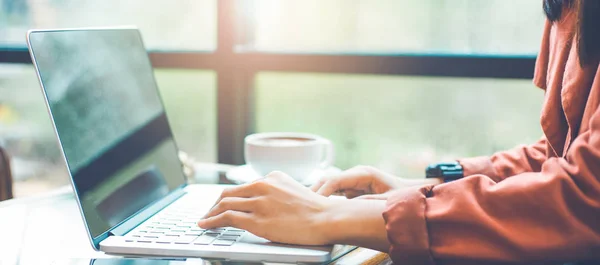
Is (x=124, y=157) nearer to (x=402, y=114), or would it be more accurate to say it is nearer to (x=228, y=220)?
(x=228, y=220)

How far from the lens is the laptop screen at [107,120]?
746mm

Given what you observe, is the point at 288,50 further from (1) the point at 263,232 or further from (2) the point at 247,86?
(1) the point at 263,232

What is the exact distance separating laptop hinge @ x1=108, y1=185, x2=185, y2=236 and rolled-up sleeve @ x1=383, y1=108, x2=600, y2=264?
0.34m

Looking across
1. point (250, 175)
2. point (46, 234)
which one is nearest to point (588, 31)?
point (250, 175)

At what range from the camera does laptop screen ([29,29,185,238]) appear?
2.45 feet

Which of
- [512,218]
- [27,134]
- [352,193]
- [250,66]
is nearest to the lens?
[512,218]

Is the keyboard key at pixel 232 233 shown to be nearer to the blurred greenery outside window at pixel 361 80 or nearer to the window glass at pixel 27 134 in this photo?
the blurred greenery outside window at pixel 361 80

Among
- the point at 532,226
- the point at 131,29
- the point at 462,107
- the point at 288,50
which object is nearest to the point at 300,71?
the point at 288,50

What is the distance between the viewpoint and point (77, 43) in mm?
832

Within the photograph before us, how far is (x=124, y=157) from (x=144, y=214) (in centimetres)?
9

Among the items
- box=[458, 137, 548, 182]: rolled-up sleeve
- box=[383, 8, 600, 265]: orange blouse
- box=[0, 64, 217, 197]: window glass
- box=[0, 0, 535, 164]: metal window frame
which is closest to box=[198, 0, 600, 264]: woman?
box=[383, 8, 600, 265]: orange blouse

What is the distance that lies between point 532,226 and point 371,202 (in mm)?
181

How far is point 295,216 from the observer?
708mm

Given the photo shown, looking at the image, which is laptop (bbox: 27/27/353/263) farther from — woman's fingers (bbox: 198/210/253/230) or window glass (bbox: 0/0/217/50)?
window glass (bbox: 0/0/217/50)
